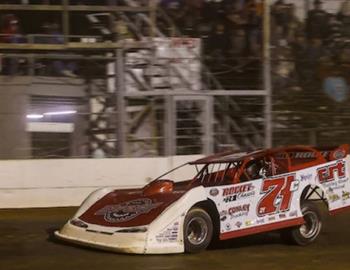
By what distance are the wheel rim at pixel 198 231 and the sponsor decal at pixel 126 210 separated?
46cm

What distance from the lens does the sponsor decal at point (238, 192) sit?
8.40m

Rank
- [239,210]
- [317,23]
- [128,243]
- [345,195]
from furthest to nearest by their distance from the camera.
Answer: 1. [317,23]
2. [345,195]
3. [239,210]
4. [128,243]

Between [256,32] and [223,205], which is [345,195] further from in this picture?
[256,32]

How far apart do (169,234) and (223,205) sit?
2.62 ft

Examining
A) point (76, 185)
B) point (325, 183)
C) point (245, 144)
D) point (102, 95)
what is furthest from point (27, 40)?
point (325, 183)

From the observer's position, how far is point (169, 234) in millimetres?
7922

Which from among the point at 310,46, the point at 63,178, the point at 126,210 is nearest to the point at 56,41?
the point at 63,178

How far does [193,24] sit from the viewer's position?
1546 cm

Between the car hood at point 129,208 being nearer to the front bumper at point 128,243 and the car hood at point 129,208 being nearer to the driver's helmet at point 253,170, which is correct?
the front bumper at point 128,243

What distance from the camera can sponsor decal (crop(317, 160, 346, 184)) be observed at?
928cm

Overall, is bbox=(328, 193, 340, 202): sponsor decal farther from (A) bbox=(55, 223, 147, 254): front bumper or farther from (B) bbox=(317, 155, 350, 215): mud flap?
(A) bbox=(55, 223, 147, 254): front bumper

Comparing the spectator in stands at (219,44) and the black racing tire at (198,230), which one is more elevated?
the spectator in stands at (219,44)

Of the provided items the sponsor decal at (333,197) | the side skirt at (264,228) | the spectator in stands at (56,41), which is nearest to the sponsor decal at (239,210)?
the side skirt at (264,228)

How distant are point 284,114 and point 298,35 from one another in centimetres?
205
